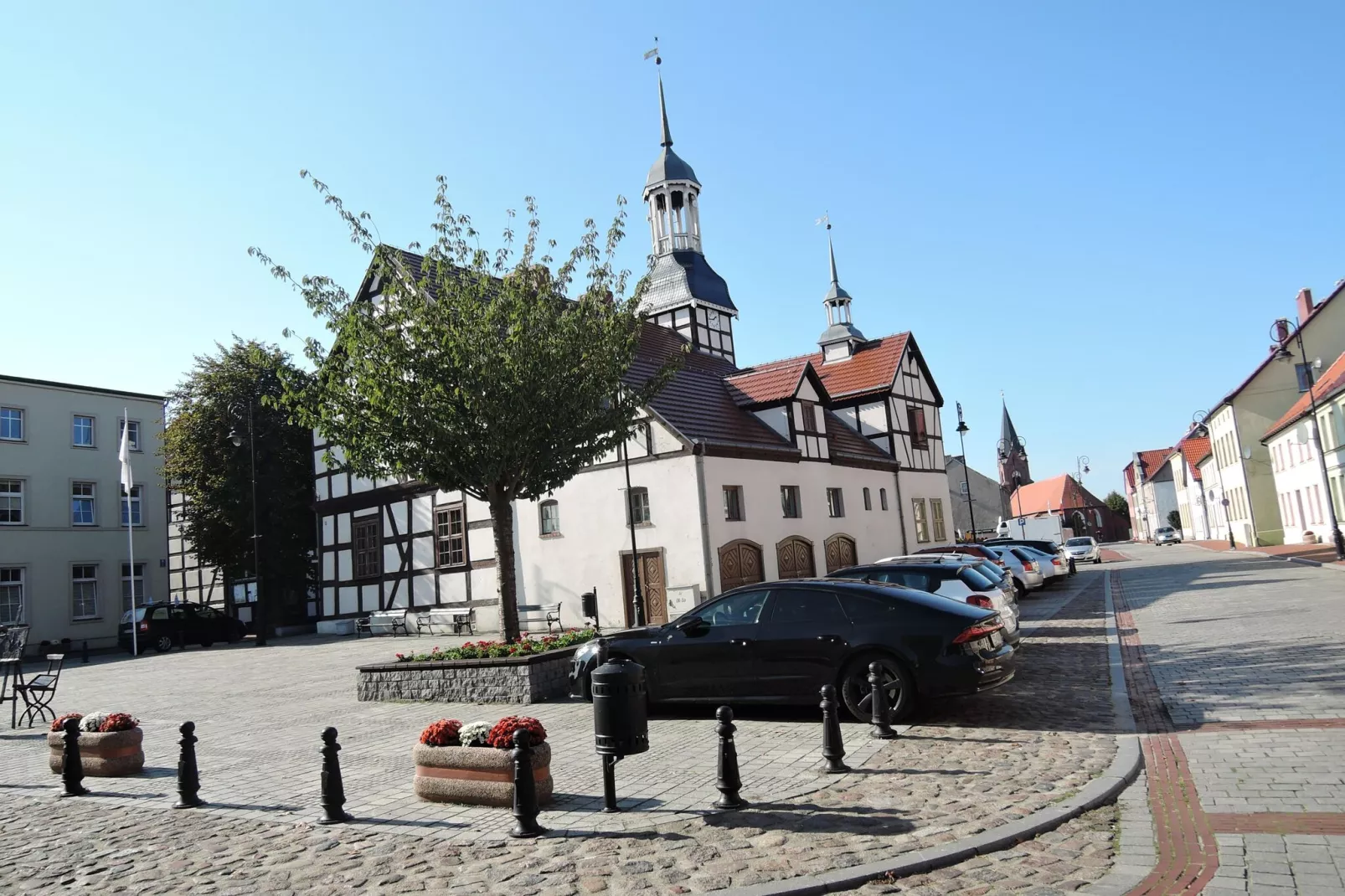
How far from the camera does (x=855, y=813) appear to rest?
249 inches

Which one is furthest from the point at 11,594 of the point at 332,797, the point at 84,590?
the point at 332,797

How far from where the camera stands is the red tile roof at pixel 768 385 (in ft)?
89.7

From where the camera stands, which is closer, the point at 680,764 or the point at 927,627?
the point at 680,764

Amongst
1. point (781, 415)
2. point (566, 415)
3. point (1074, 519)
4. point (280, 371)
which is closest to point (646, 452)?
point (781, 415)

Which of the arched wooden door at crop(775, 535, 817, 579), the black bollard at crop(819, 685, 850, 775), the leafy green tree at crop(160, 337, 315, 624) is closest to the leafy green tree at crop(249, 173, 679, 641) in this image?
the black bollard at crop(819, 685, 850, 775)

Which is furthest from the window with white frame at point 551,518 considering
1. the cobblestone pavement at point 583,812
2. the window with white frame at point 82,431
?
the window with white frame at point 82,431

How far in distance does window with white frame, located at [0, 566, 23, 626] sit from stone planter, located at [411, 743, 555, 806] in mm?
34670

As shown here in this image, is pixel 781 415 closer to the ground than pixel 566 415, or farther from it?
farther from it

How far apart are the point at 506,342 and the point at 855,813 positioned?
374 inches

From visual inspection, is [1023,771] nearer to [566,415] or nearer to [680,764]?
[680,764]

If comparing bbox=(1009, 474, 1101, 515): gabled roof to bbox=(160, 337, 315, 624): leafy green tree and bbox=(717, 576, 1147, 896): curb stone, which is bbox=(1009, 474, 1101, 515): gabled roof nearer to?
bbox=(160, 337, 315, 624): leafy green tree

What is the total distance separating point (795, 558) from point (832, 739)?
18.9 metres

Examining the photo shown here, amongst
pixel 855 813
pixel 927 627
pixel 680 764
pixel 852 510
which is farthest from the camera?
pixel 852 510

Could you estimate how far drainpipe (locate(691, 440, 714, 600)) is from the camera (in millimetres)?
22375
